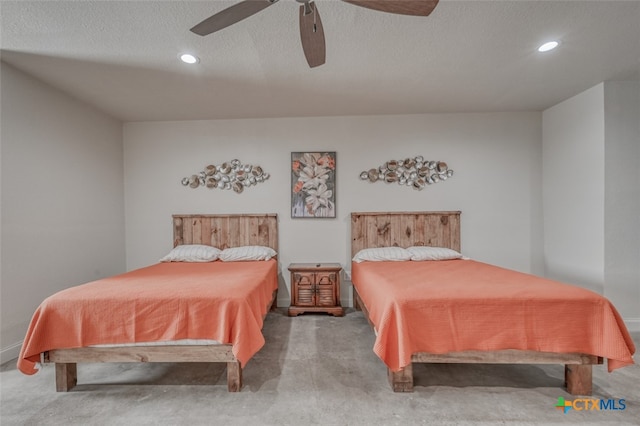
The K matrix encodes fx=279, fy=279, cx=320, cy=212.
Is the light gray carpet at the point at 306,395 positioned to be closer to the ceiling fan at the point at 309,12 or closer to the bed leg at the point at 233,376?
the bed leg at the point at 233,376

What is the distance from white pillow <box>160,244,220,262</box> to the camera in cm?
322

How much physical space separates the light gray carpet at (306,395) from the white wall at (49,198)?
0.68 m

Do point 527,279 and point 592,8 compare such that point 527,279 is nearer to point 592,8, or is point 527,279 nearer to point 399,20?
point 592,8

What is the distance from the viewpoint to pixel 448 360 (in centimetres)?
177

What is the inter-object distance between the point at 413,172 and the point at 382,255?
119cm

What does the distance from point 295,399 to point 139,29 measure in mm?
2671

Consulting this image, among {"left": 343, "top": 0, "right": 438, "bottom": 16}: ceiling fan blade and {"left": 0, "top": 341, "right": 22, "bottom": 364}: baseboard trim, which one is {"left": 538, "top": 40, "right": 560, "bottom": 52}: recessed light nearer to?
{"left": 343, "top": 0, "right": 438, "bottom": 16}: ceiling fan blade

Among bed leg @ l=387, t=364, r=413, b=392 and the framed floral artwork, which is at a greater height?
the framed floral artwork

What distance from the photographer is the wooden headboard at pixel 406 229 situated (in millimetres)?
3547

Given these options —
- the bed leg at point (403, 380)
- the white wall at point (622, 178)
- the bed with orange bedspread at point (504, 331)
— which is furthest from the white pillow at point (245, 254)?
the white wall at point (622, 178)

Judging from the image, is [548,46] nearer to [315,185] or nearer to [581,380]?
[581,380]

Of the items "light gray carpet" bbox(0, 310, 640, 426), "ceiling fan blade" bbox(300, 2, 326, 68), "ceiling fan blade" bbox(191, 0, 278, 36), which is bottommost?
"light gray carpet" bbox(0, 310, 640, 426)

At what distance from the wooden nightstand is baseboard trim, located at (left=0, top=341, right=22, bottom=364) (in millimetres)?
2388

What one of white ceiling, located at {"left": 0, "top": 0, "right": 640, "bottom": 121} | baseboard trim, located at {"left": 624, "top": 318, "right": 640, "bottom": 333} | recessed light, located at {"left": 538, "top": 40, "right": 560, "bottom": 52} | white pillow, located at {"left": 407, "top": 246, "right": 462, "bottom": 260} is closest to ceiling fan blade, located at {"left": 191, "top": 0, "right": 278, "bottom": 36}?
white ceiling, located at {"left": 0, "top": 0, "right": 640, "bottom": 121}
